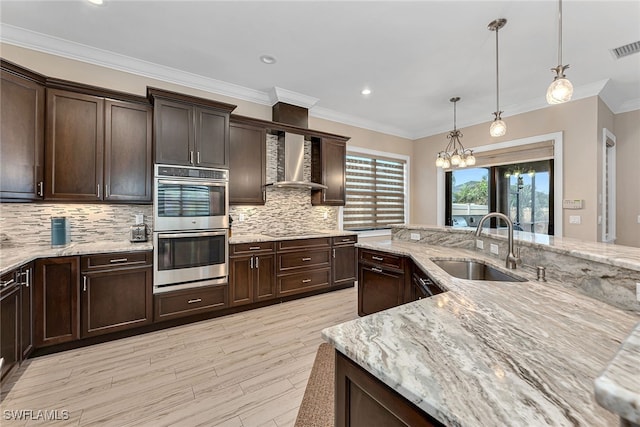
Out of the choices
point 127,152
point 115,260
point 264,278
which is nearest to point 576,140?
point 264,278

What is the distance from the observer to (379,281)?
281 centimetres

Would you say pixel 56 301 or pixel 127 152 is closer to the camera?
pixel 56 301

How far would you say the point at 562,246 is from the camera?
5.42ft

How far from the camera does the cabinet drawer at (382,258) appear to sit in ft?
8.50

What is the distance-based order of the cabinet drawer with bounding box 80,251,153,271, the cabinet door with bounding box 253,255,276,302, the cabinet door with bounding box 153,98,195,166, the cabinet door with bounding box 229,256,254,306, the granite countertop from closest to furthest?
the granite countertop, the cabinet drawer with bounding box 80,251,153,271, the cabinet door with bounding box 153,98,195,166, the cabinet door with bounding box 229,256,254,306, the cabinet door with bounding box 253,255,276,302

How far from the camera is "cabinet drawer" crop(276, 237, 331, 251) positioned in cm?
369

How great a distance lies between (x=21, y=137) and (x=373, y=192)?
16.2 feet

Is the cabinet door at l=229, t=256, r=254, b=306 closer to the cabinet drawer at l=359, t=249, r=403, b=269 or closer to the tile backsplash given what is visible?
the tile backsplash

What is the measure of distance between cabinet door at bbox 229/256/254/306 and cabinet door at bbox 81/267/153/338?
855 mm

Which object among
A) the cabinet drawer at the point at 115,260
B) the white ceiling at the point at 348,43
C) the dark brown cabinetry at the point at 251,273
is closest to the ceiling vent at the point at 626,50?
the white ceiling at the point at 348,43

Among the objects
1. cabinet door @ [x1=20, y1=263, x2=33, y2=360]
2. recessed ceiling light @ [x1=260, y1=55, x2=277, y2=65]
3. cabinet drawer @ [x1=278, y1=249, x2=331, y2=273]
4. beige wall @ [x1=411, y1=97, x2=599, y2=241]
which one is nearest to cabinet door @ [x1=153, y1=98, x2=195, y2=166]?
recessed ceiling light @ [x1=260, y1=55, x2=277, y2=65]

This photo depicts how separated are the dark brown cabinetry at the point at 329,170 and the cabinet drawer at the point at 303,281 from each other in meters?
1.19

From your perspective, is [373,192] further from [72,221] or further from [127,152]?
[72,221]

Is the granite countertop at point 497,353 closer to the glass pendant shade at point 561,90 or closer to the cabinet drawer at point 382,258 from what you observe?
the cabinet drawer at point 382,258
